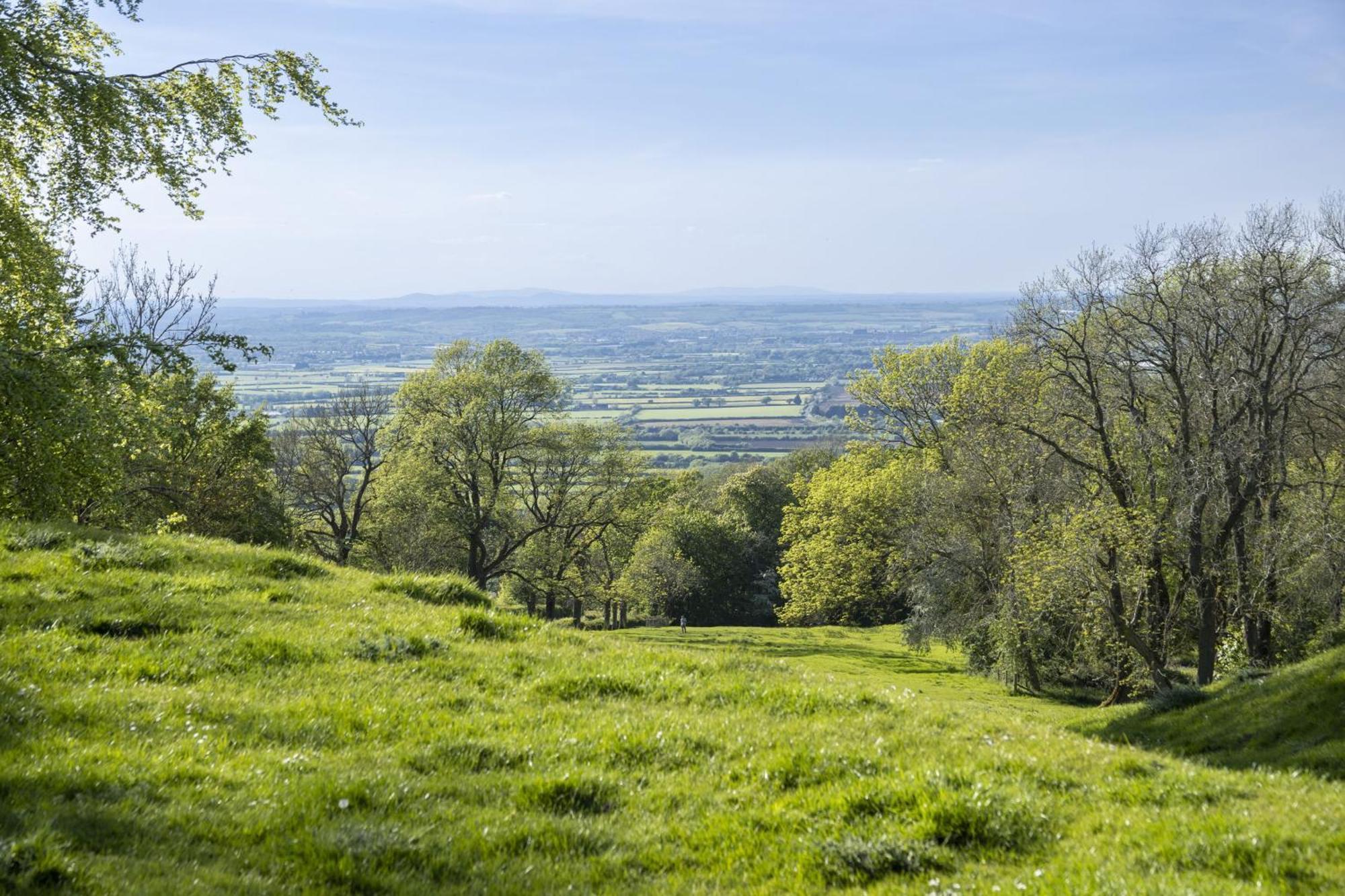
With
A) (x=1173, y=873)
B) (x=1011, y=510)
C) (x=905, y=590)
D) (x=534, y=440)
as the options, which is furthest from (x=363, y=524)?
(x=1173, y=873)

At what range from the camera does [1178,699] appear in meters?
22.1

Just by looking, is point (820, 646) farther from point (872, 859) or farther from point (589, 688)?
point (872, 859)

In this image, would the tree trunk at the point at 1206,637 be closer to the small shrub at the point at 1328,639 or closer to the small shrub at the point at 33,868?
the small shrub at the point at 1328,639

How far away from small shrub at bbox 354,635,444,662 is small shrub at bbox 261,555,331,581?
4.55m

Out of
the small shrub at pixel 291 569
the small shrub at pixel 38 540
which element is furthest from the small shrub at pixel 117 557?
the small shrub at pixel 291 569

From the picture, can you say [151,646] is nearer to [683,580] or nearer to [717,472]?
[683,580]

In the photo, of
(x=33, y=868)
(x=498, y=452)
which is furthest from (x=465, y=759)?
(x=498, y=452)

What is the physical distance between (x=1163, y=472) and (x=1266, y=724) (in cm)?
2212

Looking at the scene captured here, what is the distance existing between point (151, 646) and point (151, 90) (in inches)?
520

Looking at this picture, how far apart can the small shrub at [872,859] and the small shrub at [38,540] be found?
14396 mm

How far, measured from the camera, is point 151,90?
1930 centimetres

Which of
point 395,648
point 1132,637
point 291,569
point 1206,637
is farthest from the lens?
point 1206,637

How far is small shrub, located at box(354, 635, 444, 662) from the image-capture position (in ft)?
41.6

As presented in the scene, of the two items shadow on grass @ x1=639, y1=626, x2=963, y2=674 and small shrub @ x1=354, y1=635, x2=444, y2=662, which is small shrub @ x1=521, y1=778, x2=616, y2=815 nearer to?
small shrub @ x1=354, y1=635, x2=444, y2=662
